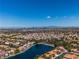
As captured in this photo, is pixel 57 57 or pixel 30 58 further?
pixel 30 58

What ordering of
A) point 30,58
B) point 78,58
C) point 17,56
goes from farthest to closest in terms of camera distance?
point 17,56, point 30,58, point 78,58

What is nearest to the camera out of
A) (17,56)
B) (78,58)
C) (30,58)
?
A: (78,58)

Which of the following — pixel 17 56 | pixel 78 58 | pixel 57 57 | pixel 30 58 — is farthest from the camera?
pixel 17 56

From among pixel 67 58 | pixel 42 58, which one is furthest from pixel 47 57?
pixel 67 58

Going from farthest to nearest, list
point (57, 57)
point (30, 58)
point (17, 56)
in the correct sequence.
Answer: point (17, 56), point (30, 58), point (57, 57)

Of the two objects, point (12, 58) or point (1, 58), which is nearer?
point (1, 58)

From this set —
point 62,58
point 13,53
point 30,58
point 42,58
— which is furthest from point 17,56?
point 62,58

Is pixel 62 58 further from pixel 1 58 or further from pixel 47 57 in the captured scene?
pixel 1 58

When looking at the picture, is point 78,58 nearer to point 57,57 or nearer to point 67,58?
point 67,58
